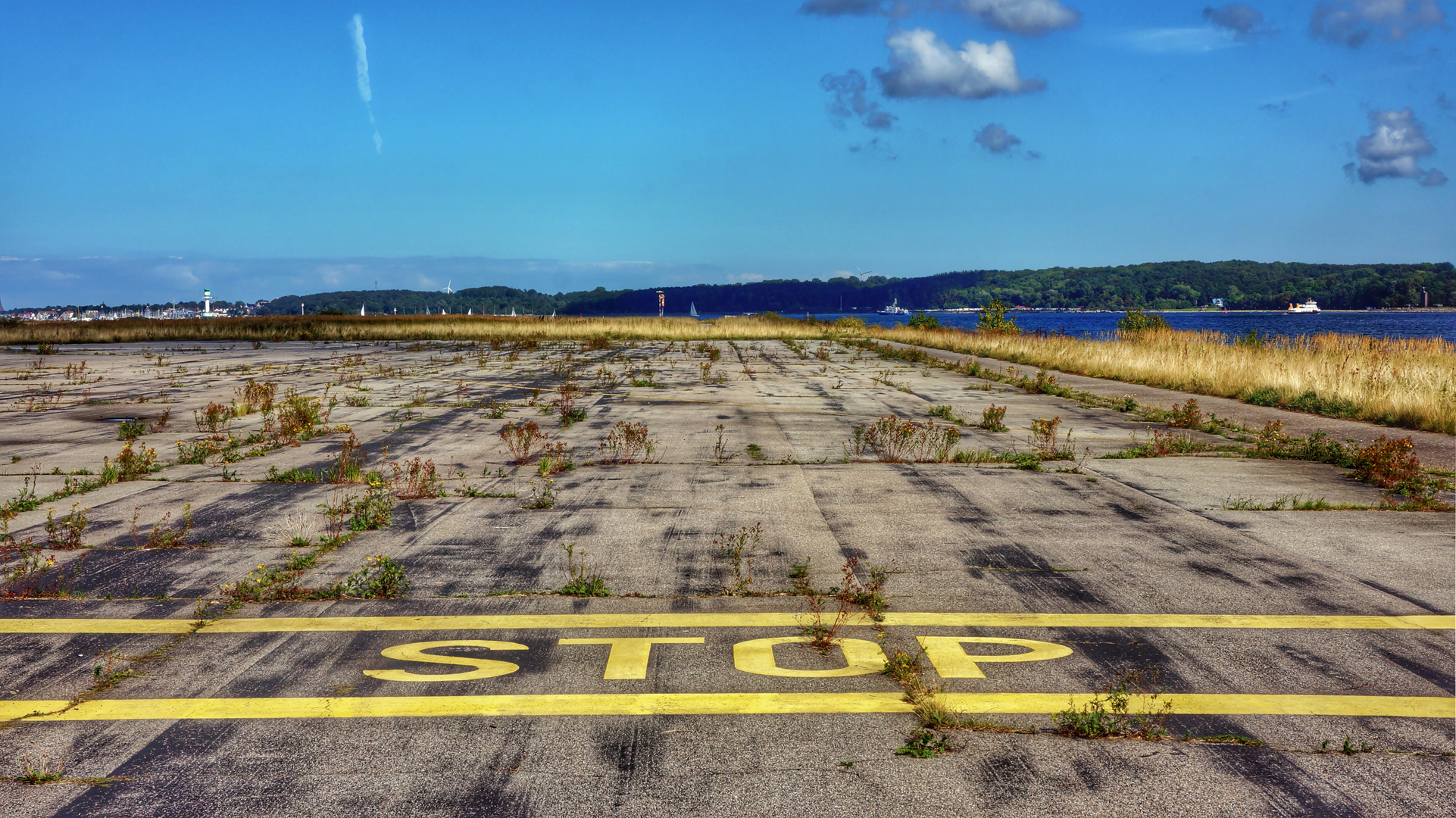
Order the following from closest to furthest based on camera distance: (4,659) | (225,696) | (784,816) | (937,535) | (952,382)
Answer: (784,816), (225,696), (4,659), (937,535), (952,382)

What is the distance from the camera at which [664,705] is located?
12.7ft

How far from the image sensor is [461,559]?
6156 mm

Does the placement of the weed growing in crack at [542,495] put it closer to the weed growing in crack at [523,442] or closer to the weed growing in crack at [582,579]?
the weed growing in crack at [523,442]

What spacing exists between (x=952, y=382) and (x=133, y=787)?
20700 mm

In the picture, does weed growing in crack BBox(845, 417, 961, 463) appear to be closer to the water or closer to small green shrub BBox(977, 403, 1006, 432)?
small green shrub BBox(977, 403, 1006, 432)

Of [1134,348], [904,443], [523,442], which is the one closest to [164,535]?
[523,442]

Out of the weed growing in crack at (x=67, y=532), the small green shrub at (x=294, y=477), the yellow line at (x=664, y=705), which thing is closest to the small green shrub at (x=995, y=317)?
the small green shrub at (x=294, y=477)

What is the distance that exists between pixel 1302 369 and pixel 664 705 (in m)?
18.4

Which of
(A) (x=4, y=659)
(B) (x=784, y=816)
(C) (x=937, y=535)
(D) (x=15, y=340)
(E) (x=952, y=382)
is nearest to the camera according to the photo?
(B) (x=784, y=816)

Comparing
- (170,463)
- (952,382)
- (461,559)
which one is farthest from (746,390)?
(461,559)

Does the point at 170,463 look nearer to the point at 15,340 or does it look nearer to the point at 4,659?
the point at 4,659

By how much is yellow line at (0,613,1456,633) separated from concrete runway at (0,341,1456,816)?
0.03 m

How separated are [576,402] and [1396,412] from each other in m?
14.6

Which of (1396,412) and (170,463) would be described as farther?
(1396,412)
